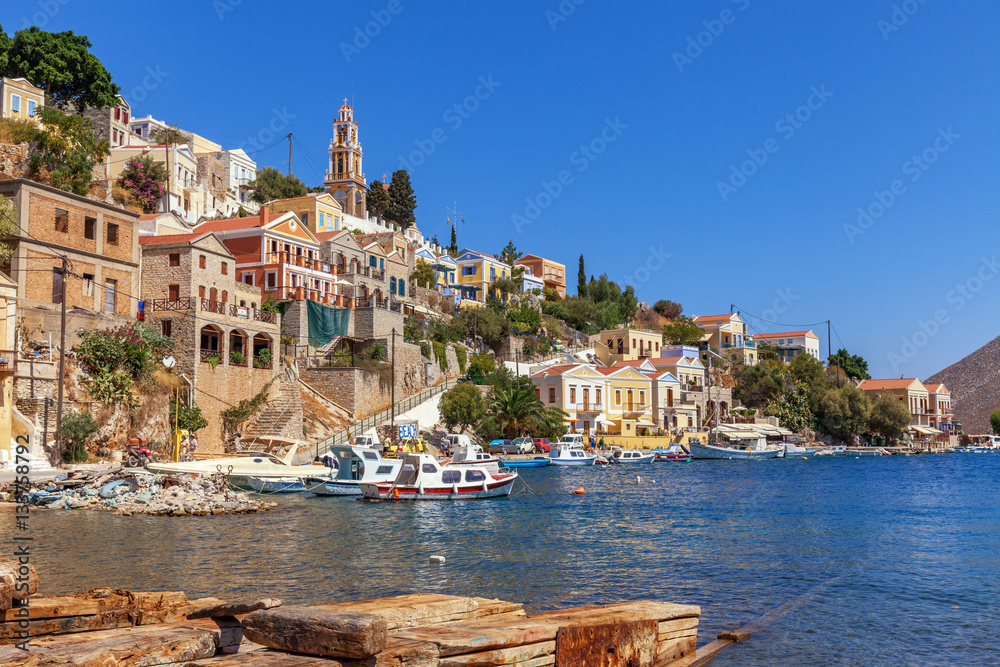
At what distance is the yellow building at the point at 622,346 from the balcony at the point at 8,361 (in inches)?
2591

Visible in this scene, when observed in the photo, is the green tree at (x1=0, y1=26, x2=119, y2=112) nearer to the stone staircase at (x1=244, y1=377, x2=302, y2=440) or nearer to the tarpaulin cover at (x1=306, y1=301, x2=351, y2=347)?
the tarpaulin cover at (x1=306, y1=301, x2=351, y2=347)

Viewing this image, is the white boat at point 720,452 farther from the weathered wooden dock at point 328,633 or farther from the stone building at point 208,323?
the weathered wooden dock at point 328,633

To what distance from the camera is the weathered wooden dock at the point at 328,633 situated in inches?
233

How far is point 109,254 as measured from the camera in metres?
41.8

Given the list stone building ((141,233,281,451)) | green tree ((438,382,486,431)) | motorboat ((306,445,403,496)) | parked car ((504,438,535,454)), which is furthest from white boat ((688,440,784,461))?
motorboat ((306,445,403,496))

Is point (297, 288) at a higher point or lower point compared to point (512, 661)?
higher

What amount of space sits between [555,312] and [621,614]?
8497cm

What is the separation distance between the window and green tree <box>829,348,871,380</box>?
106634 millimetres

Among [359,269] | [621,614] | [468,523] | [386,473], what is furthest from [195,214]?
[621,614]

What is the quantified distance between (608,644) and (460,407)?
48233 mm

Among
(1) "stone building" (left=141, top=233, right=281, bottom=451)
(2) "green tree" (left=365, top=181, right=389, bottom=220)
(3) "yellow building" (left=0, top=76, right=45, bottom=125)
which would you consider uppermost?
(2) "green tree" (left=365, top=181, right=389, bottom=220)

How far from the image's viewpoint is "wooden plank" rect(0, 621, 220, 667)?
5.45 meters

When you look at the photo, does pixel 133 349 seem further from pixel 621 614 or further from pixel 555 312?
pixel 555 312

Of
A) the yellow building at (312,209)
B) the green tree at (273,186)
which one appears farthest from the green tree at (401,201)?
the yellow building at (312,209)
